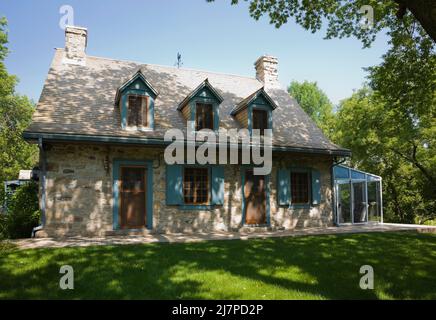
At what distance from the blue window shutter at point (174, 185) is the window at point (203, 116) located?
1845mm

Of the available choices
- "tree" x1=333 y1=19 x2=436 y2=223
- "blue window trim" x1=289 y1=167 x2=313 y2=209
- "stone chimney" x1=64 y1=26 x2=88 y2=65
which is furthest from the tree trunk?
"stone chimney" x1=64 y1=26 x2=88 y2=65

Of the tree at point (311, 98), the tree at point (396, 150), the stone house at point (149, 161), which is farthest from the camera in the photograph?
the tree at point (311, 98)

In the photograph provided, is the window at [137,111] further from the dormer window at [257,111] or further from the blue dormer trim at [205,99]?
the dormer window at [257,111]

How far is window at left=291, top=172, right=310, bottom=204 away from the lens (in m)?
12.8

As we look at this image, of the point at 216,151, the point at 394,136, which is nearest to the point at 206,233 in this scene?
the point at 216,151

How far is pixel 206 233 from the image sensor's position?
10.9m

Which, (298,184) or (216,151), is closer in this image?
(216,151)

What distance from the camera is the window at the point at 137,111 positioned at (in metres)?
10.9

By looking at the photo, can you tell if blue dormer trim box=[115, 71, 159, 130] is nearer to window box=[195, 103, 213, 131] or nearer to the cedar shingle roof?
the cedar shingle roof

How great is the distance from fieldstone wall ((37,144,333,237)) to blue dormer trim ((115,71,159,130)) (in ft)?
3.32

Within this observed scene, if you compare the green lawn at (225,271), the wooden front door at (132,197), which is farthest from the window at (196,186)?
the green lawn at (225,271)

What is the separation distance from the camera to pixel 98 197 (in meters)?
10.1
